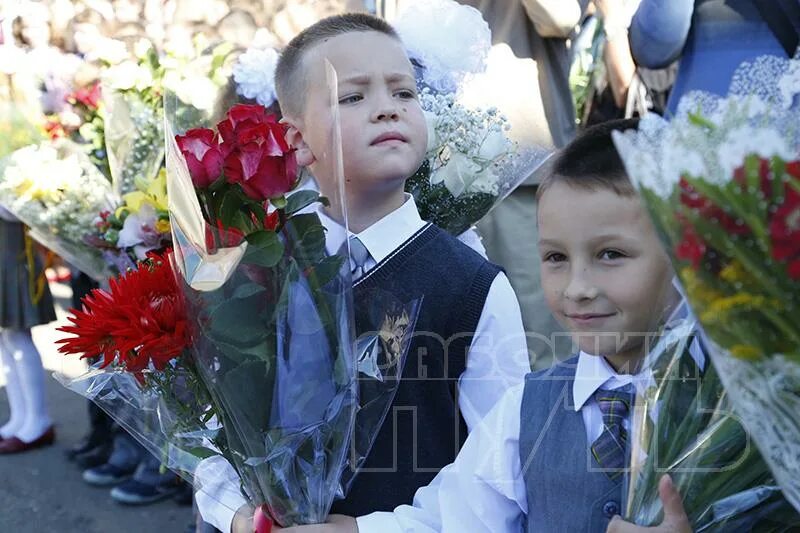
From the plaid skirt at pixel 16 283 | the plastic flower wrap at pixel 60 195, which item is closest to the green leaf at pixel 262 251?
the plastic flower wrap at pixel 60 195

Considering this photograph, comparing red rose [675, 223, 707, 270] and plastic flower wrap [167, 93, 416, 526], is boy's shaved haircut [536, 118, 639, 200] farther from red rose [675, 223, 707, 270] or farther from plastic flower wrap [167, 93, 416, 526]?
red rose [675, 223, 707, 270]

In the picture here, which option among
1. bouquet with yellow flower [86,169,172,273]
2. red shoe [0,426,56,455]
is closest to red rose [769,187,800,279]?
bouquet with yellow flower [86,169,172,273]

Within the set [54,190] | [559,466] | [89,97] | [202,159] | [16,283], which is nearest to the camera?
[202,159]

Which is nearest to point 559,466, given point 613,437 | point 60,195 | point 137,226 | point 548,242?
point 613,437

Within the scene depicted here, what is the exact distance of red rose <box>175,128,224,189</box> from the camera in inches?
60.2

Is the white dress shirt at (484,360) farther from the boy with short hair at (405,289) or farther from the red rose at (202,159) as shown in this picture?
the red rose at (202,159)

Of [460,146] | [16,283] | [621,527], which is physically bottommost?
[16,283]

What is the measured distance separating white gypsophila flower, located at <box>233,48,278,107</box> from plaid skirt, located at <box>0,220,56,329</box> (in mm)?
2819

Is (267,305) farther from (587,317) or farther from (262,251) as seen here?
(587,317)

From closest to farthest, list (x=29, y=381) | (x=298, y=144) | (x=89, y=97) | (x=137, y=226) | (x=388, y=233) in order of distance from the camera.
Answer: (x=298, y=144) < (x=388, y=233) < (x=137, y=226) < (x=89, y=97) < (x=29, y=381)

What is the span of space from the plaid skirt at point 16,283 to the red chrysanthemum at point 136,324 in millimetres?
3381

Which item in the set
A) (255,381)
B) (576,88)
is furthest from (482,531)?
(576,88)

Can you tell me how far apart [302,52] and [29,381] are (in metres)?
3.46

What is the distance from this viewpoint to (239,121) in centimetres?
163
